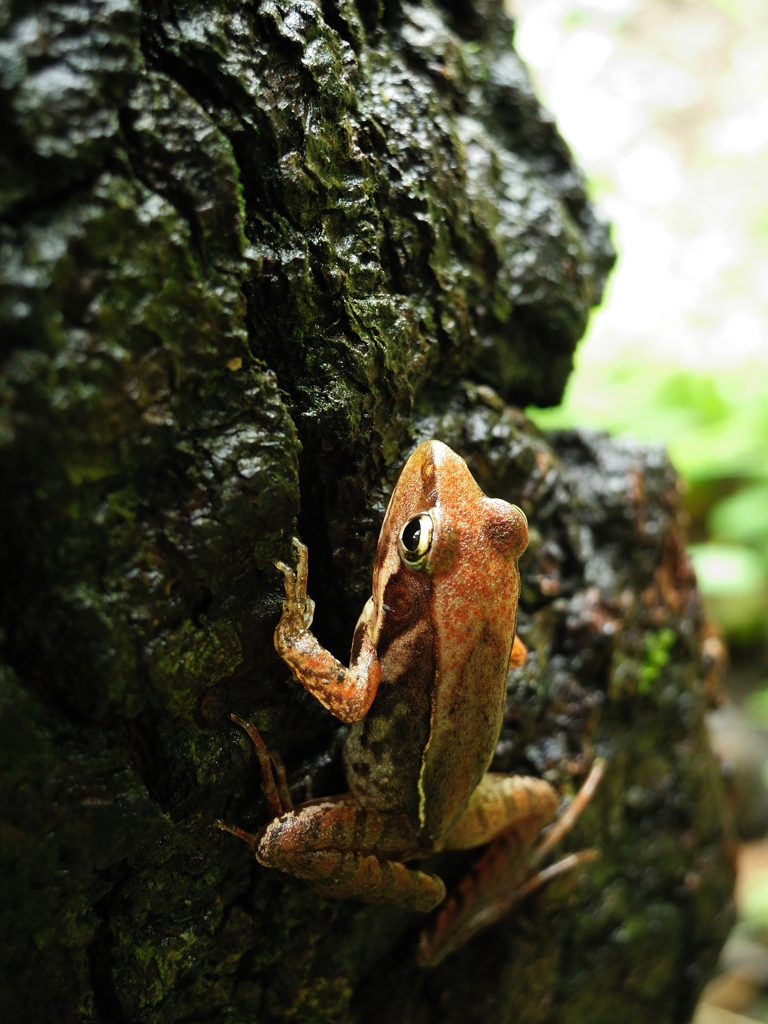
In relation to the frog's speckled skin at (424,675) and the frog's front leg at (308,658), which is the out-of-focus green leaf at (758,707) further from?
the frog's front leg at (308,658)

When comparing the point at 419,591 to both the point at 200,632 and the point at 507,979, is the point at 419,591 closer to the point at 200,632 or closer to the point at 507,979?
the point at 200,632

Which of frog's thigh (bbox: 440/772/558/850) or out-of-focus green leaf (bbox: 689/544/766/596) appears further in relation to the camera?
out-of-focus green leaf (bbox: 689/544/766/596)

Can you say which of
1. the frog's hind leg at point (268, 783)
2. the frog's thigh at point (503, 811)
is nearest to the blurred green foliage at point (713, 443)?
the frog's thigh at point (503, 811)

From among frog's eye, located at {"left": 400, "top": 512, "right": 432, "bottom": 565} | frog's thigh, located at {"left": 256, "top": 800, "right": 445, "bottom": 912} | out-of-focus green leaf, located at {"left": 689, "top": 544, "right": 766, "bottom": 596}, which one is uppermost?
out-of-focus green leaf, located at {"left": 689, "top": 544, "right": 766, "bottom": 596}

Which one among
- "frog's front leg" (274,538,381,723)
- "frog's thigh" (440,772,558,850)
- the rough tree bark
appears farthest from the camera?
"frog's thigh" (440,772,558,850)

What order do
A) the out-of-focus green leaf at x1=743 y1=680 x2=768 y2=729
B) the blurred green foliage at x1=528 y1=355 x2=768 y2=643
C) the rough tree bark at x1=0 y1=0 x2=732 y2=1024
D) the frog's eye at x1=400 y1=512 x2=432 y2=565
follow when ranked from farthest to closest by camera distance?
the out-of-focus green leaf at x1=743 y1=680 x2=768 y2=729 → the blurred green foliage at x1=528 y1=355 x2=768 y2=643 → the frog's eye at x1=400 y1=512 x2=432 y2=565 → the rough tree bark at x1=0 y1=0 x2=732 y2=1024

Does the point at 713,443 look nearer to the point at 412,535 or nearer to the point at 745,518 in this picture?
the point at 745,518

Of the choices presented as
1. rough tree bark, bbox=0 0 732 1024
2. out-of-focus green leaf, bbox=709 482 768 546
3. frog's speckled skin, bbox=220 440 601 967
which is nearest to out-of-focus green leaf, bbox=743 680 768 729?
out-of-focus green leaf, bbox=709 482 768 546

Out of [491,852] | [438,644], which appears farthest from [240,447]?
[491,852]

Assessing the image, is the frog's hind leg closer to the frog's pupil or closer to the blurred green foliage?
→ the frog's pupil

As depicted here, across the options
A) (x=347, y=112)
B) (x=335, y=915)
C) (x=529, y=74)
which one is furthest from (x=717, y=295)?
(x=335, y=915)
